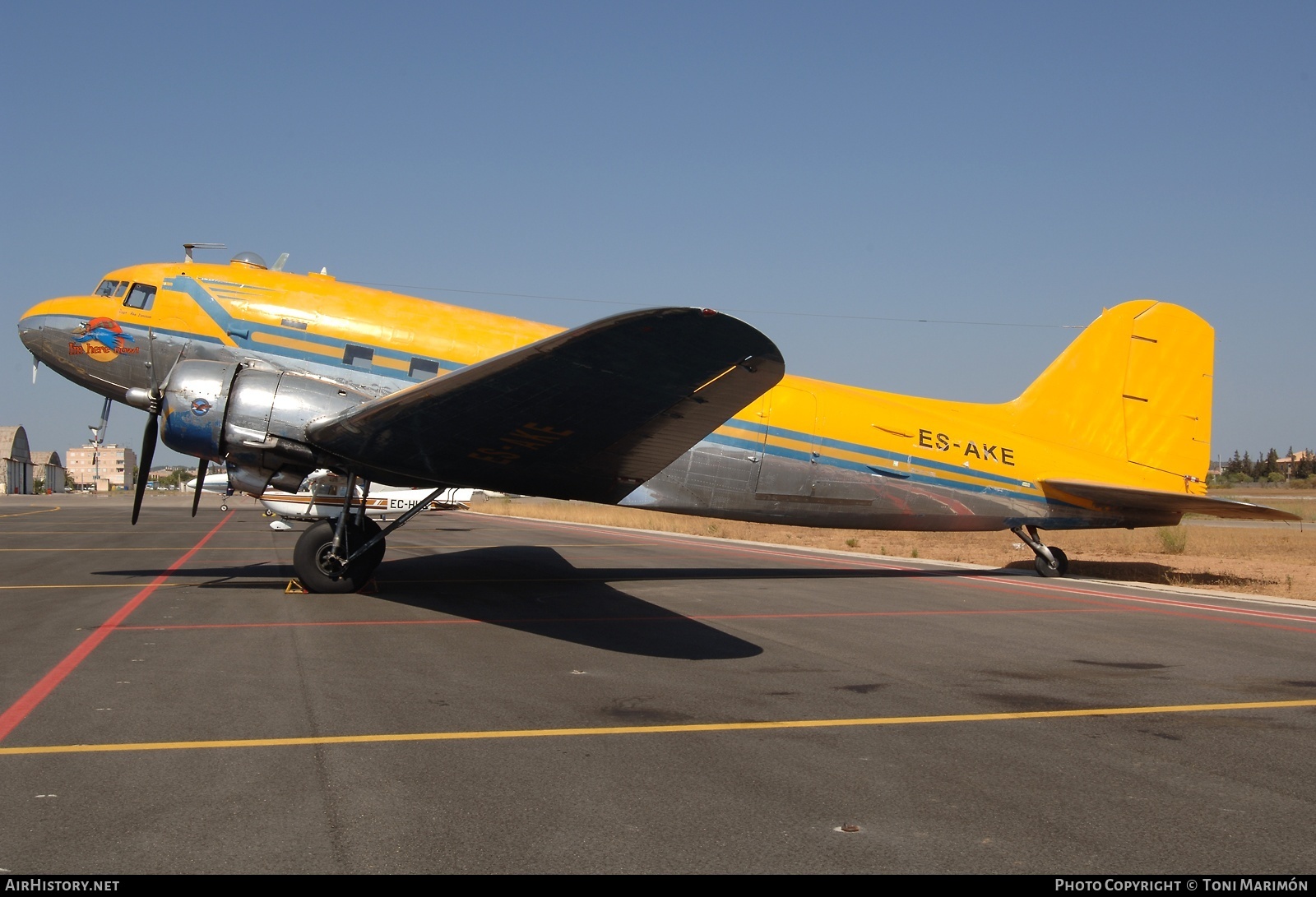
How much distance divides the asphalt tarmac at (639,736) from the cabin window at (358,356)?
317 centimetres

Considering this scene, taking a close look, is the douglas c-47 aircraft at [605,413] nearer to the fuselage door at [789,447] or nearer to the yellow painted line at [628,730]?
the fuselage door at [789,447]

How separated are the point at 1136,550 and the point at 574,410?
73.7 feet

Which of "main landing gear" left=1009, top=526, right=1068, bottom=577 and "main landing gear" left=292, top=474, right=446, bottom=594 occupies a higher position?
"main landing gear" left=1009, top=526, right=1068, bottom=577

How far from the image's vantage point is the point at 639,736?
5445mm

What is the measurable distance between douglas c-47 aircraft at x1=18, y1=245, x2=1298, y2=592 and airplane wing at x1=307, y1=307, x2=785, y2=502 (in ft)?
0.10

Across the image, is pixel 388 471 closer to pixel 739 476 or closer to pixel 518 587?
pixel 518 587

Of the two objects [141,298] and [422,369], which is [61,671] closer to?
[422,369]

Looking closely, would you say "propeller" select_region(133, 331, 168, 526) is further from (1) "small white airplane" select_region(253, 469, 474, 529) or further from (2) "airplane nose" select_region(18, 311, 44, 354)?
(1) "small white airplane" select_region(253, 469, 474, 529)

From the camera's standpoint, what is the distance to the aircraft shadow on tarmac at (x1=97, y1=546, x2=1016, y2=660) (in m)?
8.97

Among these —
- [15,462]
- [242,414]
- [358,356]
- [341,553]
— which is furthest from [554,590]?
[15,462]

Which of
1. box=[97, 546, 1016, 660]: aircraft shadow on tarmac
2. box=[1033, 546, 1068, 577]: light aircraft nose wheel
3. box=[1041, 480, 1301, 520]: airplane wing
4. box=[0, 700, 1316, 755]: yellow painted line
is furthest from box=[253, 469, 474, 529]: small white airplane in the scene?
box=[0, 700, 1316, 755]: yellow painted line

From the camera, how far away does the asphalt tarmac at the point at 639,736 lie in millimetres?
3703

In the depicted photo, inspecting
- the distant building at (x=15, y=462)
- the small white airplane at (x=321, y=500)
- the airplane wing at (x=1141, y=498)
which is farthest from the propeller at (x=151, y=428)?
the distant building at (x=15, y=462)
